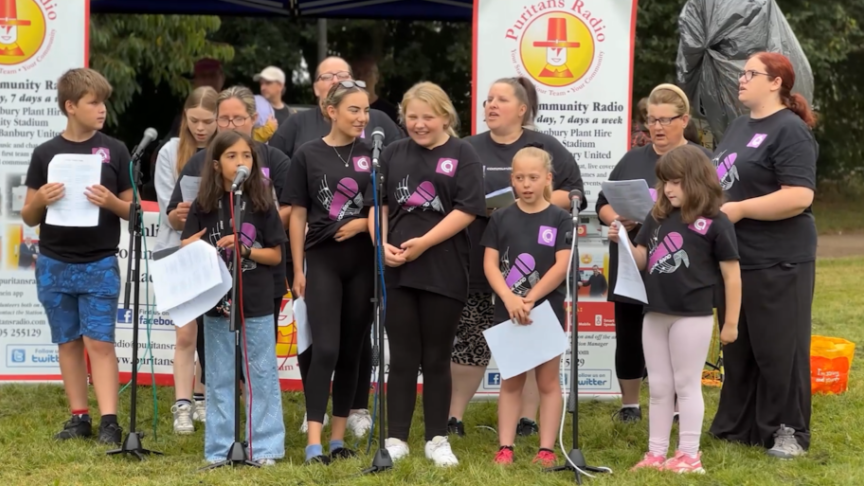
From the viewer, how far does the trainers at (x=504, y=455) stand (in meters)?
5.09

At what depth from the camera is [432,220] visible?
5.05 m

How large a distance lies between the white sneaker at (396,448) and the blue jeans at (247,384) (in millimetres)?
507

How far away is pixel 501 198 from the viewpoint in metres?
5.46

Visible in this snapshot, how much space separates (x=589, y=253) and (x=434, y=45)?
13.7 m

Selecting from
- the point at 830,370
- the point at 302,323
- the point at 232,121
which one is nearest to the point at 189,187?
the point at 232,121

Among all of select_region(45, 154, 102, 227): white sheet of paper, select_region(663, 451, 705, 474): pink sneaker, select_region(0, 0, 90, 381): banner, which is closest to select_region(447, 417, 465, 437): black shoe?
select_region(663, 451, 705, 474): pink sneaker

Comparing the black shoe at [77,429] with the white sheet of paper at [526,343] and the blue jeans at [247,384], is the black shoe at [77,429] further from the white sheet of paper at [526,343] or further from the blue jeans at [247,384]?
the white sheet of paper at [526,343]

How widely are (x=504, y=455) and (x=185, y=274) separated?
5.65ft

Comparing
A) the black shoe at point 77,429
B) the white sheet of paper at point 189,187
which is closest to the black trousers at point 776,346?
the white sheet of paper at point 189,187

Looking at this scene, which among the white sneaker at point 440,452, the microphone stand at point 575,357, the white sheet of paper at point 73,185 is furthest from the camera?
the white sheet of paper at point 73,185

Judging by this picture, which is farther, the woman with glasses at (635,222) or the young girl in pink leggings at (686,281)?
the woman with glasses at (635,222)

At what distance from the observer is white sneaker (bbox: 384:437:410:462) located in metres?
5.01

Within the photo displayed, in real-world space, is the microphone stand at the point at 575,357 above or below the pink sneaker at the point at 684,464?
above

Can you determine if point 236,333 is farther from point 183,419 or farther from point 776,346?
point 776,346
